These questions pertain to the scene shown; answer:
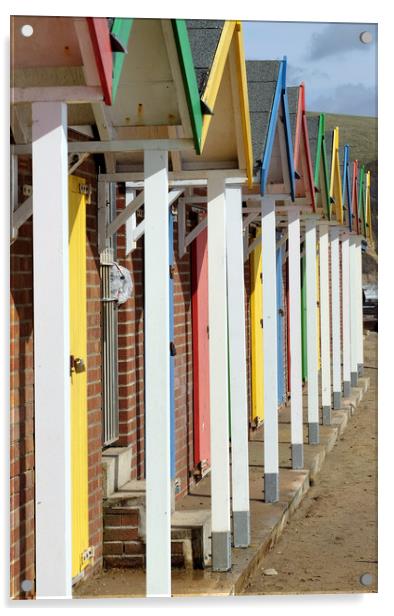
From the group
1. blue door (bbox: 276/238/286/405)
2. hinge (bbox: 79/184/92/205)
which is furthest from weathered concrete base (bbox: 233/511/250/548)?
blue door (bbox: 276/238/286/405)

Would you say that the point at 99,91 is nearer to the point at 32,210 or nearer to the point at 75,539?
the point at 32,210

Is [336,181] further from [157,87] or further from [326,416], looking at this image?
[157,87]

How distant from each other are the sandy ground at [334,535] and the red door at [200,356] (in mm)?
957

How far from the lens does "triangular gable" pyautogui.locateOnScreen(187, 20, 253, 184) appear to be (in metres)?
6.37

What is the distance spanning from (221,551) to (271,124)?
3.10 metres

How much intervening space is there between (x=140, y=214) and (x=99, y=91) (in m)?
3.58

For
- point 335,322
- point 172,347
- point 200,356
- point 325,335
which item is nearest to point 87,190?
point 172,347

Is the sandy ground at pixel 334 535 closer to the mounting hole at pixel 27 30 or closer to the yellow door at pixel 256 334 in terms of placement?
the yellow door at pixel 256 334

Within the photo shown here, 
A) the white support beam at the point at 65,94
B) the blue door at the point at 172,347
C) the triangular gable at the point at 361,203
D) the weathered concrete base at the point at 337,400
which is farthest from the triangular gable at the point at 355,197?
the white support beam at the point at 65,94

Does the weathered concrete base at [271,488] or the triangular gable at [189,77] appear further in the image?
the weathered concrete base at [271,488]

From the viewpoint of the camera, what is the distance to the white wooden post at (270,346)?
31.3ft

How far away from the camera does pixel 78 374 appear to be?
6.95 m

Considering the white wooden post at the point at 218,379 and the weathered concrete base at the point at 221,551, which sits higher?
the white wooden post at the point at 218,379

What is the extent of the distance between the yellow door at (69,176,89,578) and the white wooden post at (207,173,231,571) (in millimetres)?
779
